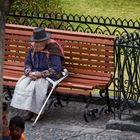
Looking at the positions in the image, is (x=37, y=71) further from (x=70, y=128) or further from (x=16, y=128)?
(x=16, y=128)

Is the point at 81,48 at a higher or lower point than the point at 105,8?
higher

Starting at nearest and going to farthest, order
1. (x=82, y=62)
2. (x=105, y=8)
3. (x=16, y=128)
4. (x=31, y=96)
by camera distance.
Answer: (x=16, y=128) < (x=31, y=96) < (x=82, y=62) < (x=105, y=8)

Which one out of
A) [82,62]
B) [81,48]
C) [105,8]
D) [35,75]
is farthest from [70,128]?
[105,8]

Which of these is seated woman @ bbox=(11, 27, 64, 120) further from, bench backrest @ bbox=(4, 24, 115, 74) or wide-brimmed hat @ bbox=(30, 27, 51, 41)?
bench backrest @ bbox=(4, 24, 115, 74)

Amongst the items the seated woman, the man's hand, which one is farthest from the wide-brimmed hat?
the man's hand

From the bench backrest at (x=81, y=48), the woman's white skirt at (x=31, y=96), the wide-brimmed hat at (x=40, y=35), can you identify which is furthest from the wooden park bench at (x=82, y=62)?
the wide-brimmed hat at (x=40, y=35)

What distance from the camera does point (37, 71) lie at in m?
8.84

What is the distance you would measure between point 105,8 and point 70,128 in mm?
11309

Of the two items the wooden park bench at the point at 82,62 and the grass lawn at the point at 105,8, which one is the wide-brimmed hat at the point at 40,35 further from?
the grass lawn at the point at 105,8

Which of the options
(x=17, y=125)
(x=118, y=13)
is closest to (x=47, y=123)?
(x=17, y=125)

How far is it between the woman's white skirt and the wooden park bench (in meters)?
0.21

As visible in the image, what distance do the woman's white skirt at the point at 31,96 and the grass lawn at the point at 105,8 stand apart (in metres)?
10.0

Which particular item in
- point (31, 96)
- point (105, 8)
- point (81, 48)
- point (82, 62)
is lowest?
point (31, 96)

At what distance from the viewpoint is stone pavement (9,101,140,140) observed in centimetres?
827
